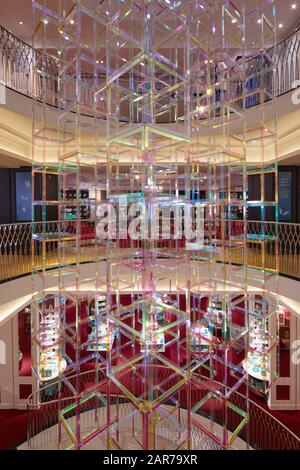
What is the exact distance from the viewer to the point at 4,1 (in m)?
6.04

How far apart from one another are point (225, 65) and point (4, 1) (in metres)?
5.93

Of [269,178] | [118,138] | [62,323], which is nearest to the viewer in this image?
[118,138]

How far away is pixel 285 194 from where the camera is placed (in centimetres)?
745

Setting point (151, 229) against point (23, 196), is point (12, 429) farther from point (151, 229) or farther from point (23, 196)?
point (151, 229)

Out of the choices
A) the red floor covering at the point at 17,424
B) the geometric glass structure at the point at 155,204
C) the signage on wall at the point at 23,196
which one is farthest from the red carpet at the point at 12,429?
the signage on wall at the point at 23,196

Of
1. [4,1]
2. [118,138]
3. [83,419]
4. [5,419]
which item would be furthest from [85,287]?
[4,1]

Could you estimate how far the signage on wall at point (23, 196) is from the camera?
7.71 m

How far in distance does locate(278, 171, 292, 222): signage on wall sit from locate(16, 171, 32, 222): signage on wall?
6918 millimetres

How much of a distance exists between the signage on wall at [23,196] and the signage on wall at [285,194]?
22.7 ft

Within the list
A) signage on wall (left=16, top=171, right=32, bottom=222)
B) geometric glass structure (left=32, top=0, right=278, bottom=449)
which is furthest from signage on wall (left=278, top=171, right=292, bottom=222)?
signage on wall (left=16, top=171, right=32, bottom=222)

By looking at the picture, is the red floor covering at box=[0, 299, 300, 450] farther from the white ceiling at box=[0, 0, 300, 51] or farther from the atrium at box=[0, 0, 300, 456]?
the white ceiling at box=[0, 0, 300, 51]

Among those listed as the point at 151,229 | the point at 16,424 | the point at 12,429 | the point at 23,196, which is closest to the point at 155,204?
the point at 151,229

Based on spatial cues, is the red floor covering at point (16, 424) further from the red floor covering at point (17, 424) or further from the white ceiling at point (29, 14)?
the white ceiling at point (29, 14)
